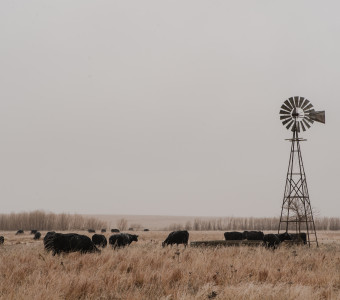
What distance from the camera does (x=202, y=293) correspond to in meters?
7.10

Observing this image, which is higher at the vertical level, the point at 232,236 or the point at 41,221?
the point at 232,236

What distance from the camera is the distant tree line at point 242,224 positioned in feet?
206

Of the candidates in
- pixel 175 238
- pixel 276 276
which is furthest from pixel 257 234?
pixel 276 276

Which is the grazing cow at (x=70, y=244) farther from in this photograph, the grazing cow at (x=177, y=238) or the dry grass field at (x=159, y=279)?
the grazing cow at (x=177, y=238)

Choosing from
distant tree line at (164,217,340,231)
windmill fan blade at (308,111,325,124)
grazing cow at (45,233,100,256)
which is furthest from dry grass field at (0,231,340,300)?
distant tree line at (164,217,340,231)

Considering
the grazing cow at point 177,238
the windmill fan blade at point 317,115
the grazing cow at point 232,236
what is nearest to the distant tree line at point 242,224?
the grazing cow at point 232,236

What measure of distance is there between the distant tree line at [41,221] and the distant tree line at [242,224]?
15.1 metres

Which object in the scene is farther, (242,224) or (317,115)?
(242,224)

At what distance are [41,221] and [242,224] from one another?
3331 cm

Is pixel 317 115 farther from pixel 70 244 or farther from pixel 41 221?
pixel 41 221

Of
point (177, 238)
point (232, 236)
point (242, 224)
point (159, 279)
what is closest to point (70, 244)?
point (159, 279)

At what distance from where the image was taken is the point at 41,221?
57156 millimetres

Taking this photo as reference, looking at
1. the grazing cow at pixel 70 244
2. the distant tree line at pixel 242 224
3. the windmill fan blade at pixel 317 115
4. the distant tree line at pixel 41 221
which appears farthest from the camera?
the distant tree line at pixel 242 224

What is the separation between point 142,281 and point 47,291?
2655 mm
